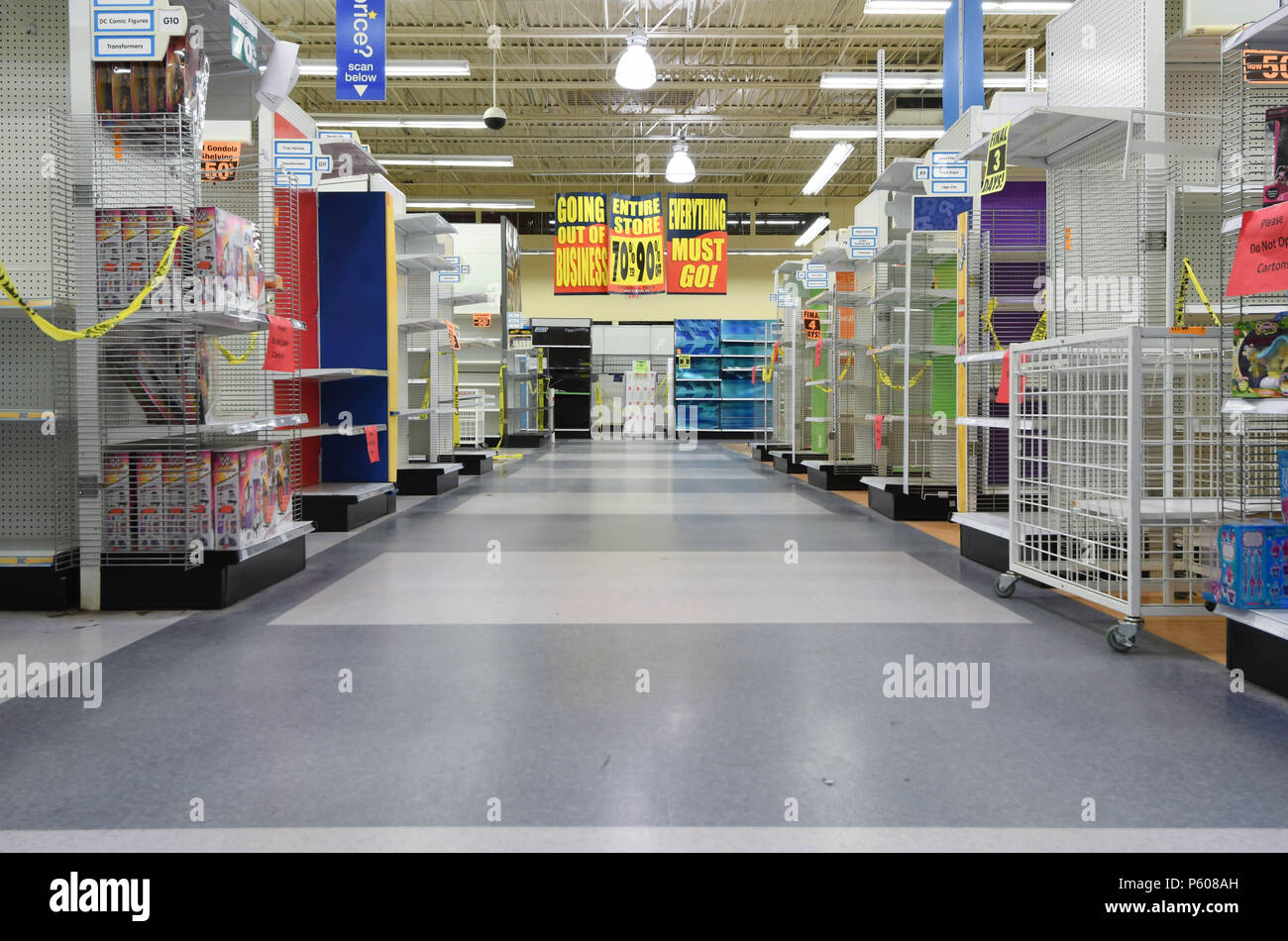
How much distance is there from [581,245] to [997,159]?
11.4 metres

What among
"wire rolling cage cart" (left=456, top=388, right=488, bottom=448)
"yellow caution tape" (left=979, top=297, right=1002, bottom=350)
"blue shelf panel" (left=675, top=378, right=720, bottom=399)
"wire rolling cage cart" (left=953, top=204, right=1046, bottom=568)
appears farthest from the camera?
"blue shelf panel" (left=675, top=378, right=720, bottom=399)

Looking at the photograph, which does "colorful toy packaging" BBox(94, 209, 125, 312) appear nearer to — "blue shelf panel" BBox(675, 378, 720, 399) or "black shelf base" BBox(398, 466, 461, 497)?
"black shelf base" BBox(398, 466, 461, 497)

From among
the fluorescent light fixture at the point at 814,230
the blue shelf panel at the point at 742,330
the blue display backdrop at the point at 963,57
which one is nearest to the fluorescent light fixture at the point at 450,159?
the fluorescent light fixture at the point at 814,230

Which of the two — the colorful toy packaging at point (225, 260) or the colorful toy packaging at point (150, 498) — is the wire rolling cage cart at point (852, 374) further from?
the colorful toy packaging at point (150, 498)

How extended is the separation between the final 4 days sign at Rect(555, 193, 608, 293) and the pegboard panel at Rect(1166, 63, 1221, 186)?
430 inches

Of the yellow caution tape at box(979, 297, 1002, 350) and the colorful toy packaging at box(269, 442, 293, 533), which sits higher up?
the yellow caution tape at box(979, 297, 1002, 350)

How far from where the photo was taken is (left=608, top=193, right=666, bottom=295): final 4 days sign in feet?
48.6

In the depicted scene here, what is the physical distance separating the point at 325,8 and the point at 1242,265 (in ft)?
40.0

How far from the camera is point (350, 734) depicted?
2219 mm

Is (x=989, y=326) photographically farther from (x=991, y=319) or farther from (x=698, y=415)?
(x=698, y=415)

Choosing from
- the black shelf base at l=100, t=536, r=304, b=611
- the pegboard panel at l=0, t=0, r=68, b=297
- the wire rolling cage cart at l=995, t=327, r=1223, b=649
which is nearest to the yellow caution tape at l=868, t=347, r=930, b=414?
the wire rolling cage cart at l=995, t=327, r=1223, b=649

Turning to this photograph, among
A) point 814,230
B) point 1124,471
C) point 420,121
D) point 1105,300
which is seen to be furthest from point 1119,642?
point 814,230

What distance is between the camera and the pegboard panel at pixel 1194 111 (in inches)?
174
